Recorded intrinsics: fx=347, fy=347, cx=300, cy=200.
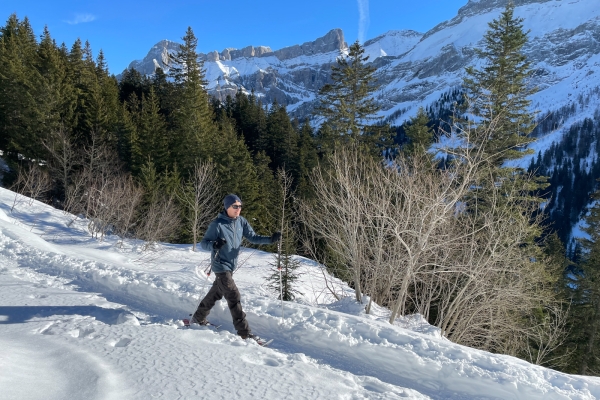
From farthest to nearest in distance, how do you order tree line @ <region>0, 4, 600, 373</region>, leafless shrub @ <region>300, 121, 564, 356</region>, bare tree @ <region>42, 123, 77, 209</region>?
bare tree @ <region>42, 123, 77, 209</region>
tree line @ <region>0, 4, 600, 373</region>
leafless shrub @ <region>300, 121, 564, 356</region>

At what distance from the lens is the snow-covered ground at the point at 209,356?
3117mm

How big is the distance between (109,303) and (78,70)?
36.9 metres

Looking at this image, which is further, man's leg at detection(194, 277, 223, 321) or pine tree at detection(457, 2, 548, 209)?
A: pine tree at detection(457, 2, 548, 209)

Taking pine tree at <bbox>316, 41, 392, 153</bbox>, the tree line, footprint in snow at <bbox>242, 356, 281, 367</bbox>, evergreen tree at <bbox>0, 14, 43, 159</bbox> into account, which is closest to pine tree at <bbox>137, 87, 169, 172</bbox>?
the tree line

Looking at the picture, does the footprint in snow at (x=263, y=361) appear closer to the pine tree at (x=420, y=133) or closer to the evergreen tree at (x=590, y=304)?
the evergreen tree at (x=590, y=304)

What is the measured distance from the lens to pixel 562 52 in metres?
194

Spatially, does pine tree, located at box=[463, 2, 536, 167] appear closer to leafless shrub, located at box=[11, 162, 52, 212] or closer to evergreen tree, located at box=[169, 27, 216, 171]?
evergreen tree, located at box=[169, 27, 216, 171]

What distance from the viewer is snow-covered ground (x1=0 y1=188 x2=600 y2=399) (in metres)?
3.12

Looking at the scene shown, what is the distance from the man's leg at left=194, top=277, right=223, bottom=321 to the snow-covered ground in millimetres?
263

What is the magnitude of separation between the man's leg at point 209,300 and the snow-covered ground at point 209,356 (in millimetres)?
263

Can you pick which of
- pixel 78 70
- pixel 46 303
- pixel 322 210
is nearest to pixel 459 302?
pixel 322 210

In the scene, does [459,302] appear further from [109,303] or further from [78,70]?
[78,70]

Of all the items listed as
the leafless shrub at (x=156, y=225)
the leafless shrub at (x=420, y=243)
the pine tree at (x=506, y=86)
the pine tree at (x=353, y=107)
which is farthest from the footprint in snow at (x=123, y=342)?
the pine tree at (x=353, y=107)

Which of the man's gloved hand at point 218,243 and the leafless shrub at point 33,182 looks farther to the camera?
the leafless shrub at point 33,182
